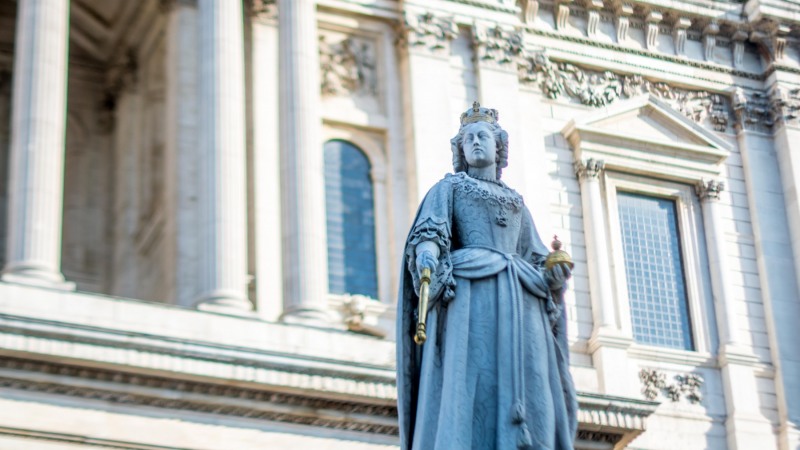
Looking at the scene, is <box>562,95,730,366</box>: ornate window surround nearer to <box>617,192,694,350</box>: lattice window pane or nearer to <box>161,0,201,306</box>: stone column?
<box>617,192,694,350</box>: lattice window pane

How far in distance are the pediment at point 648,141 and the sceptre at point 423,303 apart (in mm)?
19422

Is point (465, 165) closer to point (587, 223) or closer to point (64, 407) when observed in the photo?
point (64, 407)

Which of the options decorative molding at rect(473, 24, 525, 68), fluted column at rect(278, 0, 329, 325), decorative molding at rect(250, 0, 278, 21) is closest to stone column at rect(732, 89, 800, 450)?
decorative molding at rect(473, 24, 525, 68)

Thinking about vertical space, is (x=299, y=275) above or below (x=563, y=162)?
below

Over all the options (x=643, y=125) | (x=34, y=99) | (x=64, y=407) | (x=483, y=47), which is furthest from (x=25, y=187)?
(x=643, y=125)

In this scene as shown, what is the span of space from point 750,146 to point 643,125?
2005 mm

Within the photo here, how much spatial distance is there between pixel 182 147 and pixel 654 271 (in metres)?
7.65

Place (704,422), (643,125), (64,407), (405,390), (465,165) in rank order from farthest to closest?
(643,125), (704,422), (64,407), (465,165), (405,390)

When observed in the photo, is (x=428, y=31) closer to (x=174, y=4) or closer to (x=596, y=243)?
(x=174, y=4)

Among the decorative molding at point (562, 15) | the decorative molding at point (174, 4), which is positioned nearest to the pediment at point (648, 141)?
the decorative molding at point (562, 15)

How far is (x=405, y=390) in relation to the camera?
10.5 m

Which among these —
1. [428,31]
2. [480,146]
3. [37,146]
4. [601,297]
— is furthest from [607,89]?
[480,146]

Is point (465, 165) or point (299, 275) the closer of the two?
point (465, 165)

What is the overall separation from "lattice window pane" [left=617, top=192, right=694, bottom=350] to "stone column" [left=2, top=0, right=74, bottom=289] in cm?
906
